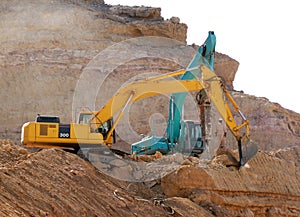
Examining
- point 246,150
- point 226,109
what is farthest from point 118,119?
point 246,150

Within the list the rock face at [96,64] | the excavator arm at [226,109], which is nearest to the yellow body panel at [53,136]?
the excavator arm at [226,109]

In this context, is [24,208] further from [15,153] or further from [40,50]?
[40,50]

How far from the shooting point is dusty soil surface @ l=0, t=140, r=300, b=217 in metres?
12.4

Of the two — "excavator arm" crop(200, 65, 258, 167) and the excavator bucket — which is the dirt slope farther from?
"excavator arm" crop(200, 65, 258, 167)

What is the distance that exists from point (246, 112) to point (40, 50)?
11.7 meters

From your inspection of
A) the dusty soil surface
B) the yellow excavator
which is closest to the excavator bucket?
the yellow excavator

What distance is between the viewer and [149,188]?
1633cm

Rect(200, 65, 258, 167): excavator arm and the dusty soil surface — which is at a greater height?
Rect(200, 65, 258, 167): excavator arm

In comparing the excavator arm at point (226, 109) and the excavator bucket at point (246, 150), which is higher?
the excavator arm at point (226, 109)

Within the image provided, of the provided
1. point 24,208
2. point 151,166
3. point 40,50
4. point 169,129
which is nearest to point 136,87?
point 151,166

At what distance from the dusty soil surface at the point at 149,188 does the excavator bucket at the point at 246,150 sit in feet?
0.72

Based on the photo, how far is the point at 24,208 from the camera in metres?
11.5

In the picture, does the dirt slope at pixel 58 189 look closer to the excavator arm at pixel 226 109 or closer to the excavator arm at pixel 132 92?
the excavator arm at pixel 132 92

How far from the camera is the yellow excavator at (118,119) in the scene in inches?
679
